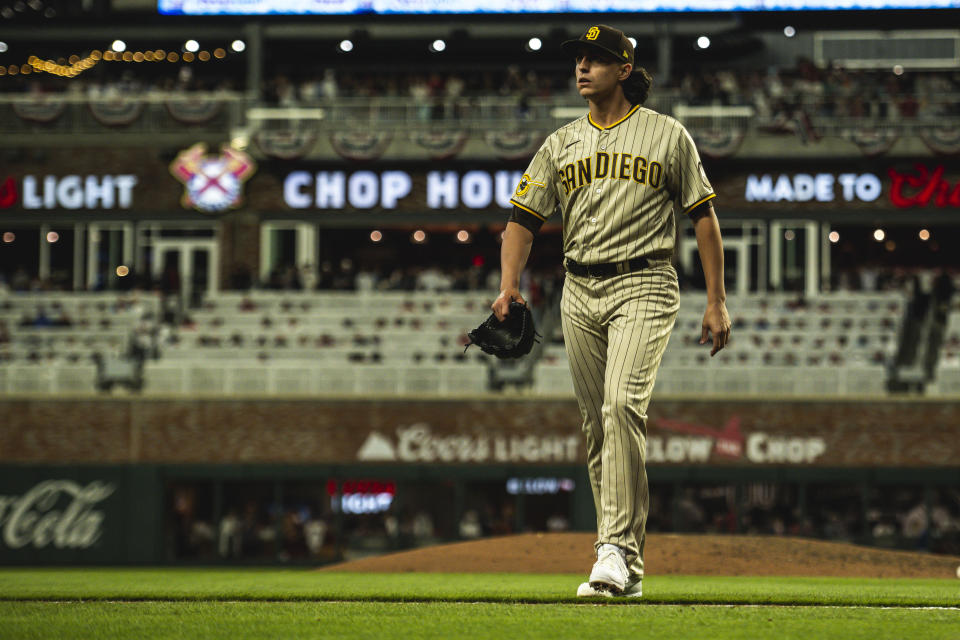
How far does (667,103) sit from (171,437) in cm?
1392

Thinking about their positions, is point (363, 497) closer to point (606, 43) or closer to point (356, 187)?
point (356, 187)

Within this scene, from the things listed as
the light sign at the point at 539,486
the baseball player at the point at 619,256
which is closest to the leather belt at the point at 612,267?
the baseball player at the point at 619,256

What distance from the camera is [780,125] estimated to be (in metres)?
31.5

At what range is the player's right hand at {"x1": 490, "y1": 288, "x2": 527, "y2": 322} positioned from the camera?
6.18m

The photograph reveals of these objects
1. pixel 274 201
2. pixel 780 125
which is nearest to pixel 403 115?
pixel 274 201

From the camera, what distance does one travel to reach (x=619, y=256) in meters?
6.23

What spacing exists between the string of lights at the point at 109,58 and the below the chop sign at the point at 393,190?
21.5 ft

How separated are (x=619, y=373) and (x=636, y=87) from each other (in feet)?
4.41

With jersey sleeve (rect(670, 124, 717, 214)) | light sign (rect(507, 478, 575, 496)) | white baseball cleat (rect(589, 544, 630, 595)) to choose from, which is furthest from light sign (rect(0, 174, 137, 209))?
white baseball cleat (rect(589, 544, 630, 595))

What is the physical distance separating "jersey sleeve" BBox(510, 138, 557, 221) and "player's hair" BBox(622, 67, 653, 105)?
43cm

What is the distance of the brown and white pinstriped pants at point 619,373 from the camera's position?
6.02 m

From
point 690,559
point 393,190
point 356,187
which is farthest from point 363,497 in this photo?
point 690,559

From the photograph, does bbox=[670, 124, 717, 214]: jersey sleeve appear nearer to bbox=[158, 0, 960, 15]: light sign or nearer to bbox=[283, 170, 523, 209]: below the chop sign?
bbox=[283, 170, 523, 209]: below the chop sign

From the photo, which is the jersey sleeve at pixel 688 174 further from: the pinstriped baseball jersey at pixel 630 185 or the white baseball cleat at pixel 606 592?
the white baseball cleat at pixel 606 592
